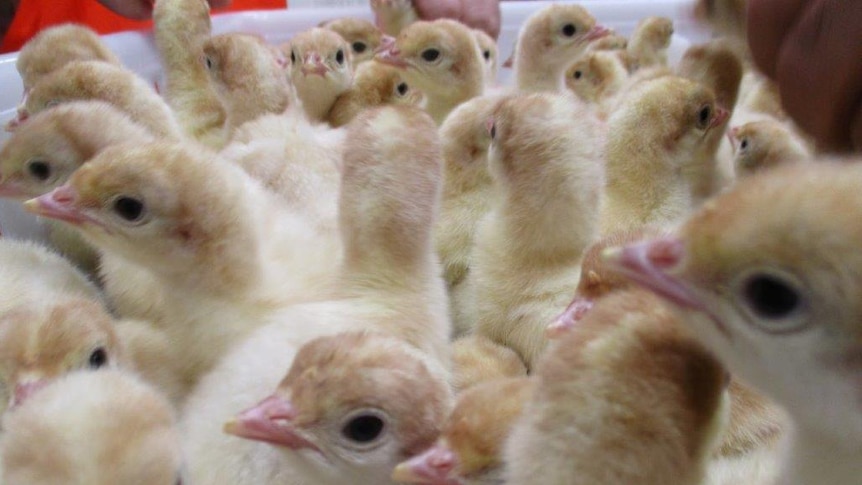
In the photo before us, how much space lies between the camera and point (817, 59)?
4.18ft

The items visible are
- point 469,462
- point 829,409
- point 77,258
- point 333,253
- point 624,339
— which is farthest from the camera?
point 77,258

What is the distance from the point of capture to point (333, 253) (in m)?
1.52

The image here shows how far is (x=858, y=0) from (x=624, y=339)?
2.54 ft

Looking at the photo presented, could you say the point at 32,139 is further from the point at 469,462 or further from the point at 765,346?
the point at 765,346

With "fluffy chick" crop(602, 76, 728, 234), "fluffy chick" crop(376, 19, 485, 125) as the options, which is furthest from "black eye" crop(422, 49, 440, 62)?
"fluffy chick" crop(602, 76, 728, 234)

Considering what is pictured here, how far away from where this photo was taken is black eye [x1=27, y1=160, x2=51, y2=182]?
A: 1602 millimetres

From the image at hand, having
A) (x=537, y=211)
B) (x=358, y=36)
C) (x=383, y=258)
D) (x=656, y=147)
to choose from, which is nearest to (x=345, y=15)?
(x=358, y=36)

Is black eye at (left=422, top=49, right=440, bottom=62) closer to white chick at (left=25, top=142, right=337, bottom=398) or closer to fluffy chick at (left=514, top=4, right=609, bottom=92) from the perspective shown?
fluffy chick at (left=514, top=4, right=609, bottom=92)

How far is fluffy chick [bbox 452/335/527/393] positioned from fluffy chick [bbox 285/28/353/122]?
116 cm

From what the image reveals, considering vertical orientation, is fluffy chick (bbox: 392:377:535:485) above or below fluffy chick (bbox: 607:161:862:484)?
below

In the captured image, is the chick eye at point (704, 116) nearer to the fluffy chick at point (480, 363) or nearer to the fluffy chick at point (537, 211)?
the fluffy chick at point (537, 211)

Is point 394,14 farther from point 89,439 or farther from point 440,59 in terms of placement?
point 89,439

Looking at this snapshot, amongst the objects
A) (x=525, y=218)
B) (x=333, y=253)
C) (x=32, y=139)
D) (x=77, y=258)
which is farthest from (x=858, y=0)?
(x=77, y=258)

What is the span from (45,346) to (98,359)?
103 millimetres
